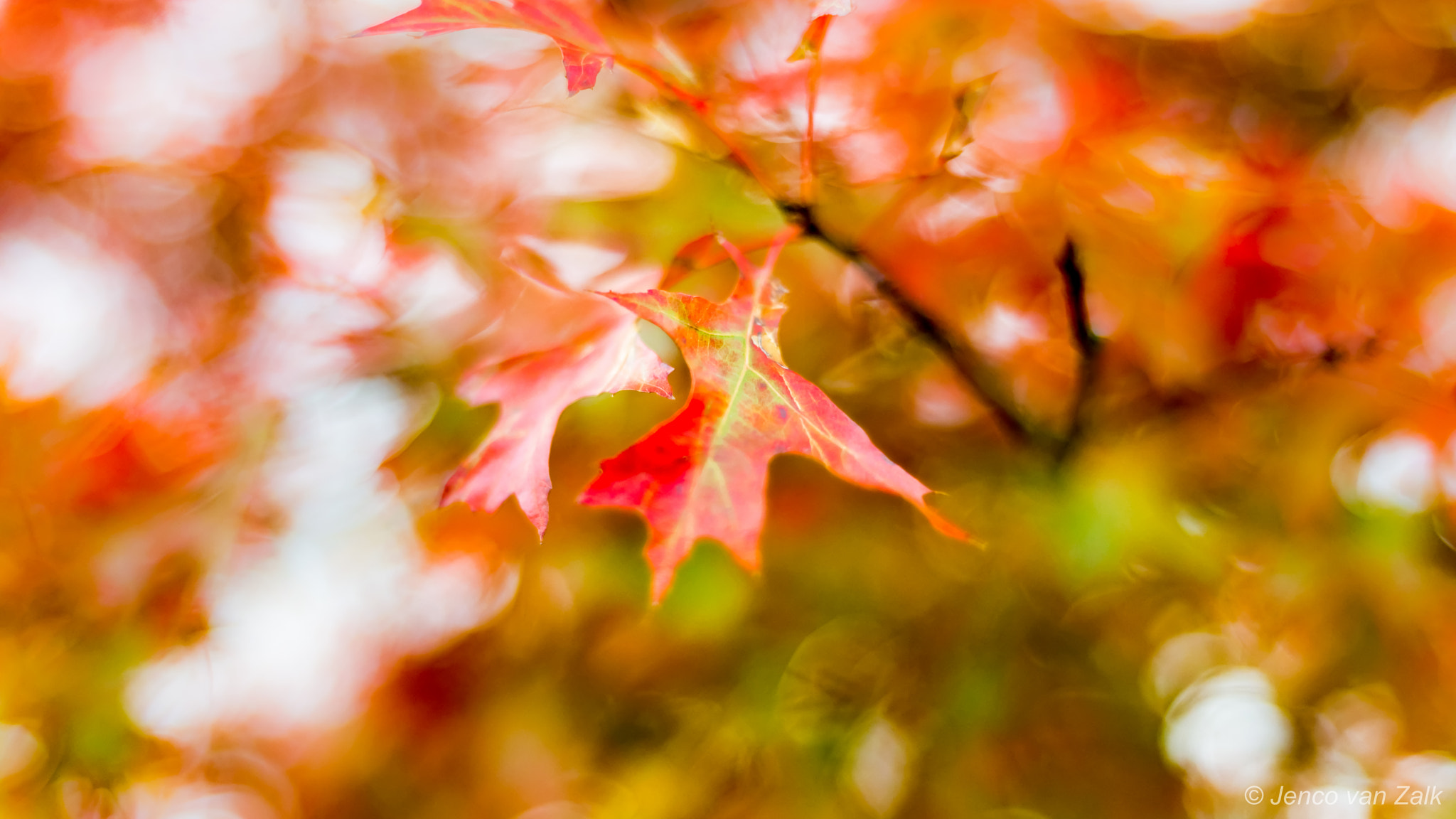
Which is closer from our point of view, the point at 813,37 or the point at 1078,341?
the point at 813,37

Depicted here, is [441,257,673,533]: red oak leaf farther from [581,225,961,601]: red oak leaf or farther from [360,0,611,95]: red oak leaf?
[360,0,611,95]: red oak leaf

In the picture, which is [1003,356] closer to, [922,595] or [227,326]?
[922,595]

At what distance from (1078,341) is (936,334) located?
11 cm

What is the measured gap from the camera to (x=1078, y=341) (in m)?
0.57

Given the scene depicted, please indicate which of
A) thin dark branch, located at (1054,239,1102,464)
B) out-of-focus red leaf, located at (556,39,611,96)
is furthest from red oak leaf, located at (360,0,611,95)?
thin dark branch, located at (1054,239,1102,464)

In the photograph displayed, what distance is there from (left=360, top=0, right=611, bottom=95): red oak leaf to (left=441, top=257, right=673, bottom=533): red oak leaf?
5.0 inches

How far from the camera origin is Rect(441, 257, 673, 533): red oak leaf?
0.38 metres

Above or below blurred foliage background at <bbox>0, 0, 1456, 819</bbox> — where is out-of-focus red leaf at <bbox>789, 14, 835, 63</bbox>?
above

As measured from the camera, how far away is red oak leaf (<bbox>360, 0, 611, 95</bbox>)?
Answer: 365 mm

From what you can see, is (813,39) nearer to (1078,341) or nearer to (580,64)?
(580,64)

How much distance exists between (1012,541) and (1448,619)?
0.44 meters

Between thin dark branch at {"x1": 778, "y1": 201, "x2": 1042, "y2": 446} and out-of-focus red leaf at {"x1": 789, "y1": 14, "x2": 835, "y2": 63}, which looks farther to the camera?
thin dark branch at {"x1": 778, "y1": 201, "x2": 1042, "y2": 446}

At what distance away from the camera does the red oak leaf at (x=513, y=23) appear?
1.20ft

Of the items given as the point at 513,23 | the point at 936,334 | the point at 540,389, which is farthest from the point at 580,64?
the point at 936,334
